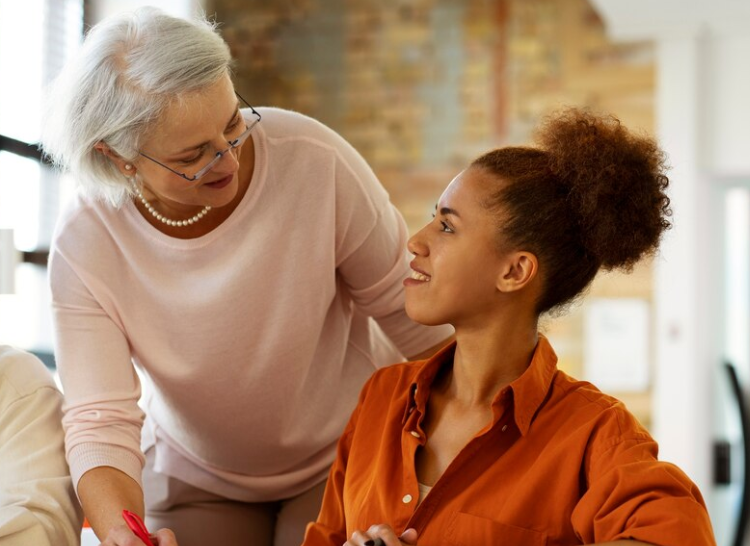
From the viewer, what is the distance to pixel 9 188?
4254mm

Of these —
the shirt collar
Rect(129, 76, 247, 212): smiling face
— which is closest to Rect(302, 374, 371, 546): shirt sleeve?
the shirt collar

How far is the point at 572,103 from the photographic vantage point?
5340 mm

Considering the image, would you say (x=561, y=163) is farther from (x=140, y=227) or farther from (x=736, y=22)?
(x=736, y=22)

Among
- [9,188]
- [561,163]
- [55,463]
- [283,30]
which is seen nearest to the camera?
[561,163]

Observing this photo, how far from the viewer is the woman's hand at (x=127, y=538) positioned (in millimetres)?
1503

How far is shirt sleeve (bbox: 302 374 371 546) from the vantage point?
1591 millimetres

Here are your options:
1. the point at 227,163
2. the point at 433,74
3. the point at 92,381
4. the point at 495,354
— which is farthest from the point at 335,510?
the point at 433,74

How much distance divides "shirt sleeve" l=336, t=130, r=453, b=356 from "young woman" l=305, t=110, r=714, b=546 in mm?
233

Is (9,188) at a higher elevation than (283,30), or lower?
lower

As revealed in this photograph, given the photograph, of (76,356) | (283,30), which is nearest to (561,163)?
→ (76,356)

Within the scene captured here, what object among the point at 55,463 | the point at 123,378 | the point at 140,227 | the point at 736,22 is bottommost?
the point at 55,463

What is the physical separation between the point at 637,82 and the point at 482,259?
4.41 metres

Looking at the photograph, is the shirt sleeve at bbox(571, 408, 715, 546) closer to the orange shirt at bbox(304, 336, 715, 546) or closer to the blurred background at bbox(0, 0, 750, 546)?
the orange shirt at bbox(304, 336, 715, 546)

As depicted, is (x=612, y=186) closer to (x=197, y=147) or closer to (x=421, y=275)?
(x=421, y=275)
